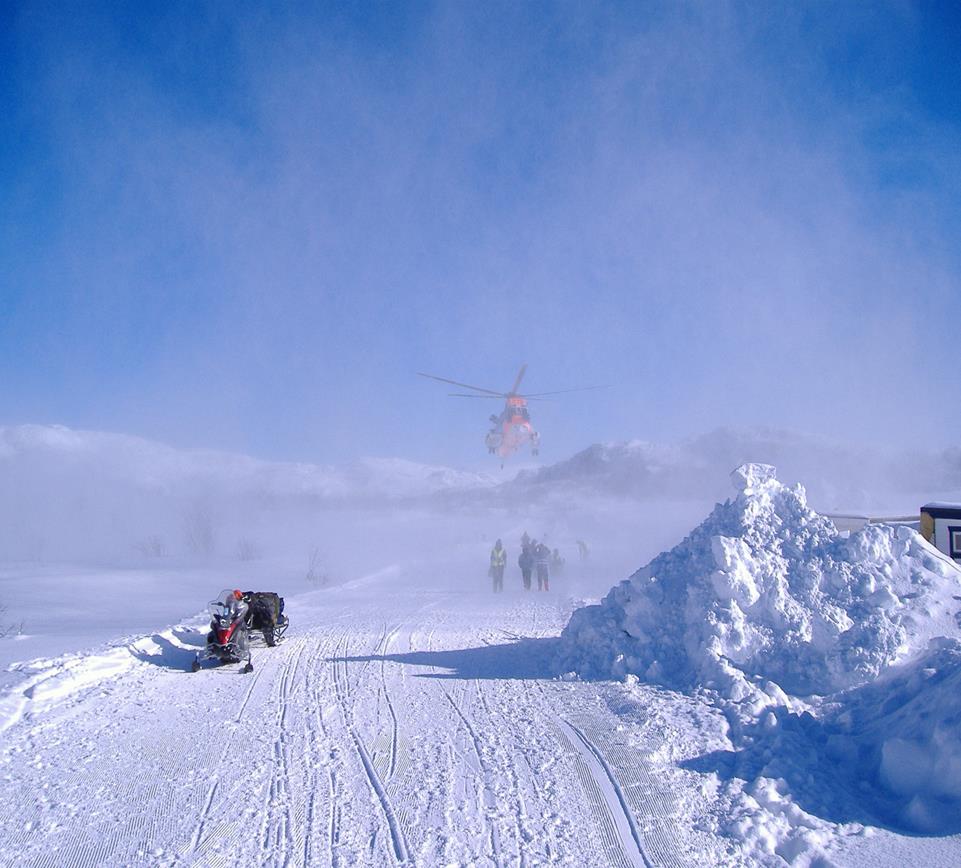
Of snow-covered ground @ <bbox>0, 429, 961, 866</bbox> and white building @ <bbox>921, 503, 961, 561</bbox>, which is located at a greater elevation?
white building @ <bbox>921, 503, 961, 561</bbox>

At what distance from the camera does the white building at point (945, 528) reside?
14.2 meters

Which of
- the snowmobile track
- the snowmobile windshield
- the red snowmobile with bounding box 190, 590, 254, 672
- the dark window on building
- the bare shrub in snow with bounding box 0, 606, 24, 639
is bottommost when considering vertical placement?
the snowmobile track

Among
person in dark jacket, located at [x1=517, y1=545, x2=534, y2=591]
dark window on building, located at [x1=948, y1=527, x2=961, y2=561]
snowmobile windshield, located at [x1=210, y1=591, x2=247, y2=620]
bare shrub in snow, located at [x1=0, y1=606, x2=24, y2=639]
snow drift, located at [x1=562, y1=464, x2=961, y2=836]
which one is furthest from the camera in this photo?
person in dark jacket, located at [x1=517, y1=545, x2=534, y2=591]

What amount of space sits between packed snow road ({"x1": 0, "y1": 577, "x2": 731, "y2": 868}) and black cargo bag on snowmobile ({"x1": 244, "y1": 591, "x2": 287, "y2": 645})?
2.97 ft

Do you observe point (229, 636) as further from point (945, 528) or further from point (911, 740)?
point (945, 528)

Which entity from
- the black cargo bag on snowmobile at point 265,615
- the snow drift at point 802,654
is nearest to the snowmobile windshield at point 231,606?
the black cargo bag on snowmobile at point 265,615

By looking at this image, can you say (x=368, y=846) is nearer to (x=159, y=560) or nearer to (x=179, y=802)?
(x=179, y=802)

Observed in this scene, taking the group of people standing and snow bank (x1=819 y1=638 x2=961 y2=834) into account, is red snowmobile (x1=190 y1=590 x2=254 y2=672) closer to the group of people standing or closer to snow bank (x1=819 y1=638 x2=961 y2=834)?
snow bank (x1=819 y1=638 x2=961 y2=834)

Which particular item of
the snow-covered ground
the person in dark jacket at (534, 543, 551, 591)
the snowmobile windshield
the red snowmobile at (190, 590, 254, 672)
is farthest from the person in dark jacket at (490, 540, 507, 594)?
the snowmobile windshield

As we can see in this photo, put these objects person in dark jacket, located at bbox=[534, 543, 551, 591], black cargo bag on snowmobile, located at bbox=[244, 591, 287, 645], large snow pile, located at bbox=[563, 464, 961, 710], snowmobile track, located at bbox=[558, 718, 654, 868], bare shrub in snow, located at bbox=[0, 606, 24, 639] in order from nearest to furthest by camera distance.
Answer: snowmobile track, located at bbox=[558, 718, 654, 868]
large snow pile, located at bbox=[563, 464, 961, 710]
black cargo bag on snowmobile, located at bbox=[244, 591, 287, 645]
bare shrub in snow, located at bbox=[0, 606, 24, 639]
person in dark jacket, located at bbox=[534, 543, 551, 591]

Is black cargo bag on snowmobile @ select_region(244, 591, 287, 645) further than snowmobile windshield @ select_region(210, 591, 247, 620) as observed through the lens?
Yes

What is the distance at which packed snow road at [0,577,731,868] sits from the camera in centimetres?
468

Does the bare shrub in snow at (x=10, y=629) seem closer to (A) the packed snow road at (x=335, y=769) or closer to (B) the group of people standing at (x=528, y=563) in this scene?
(A) the packed snow road at (x=335, y=769)

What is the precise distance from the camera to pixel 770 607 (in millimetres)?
8359
